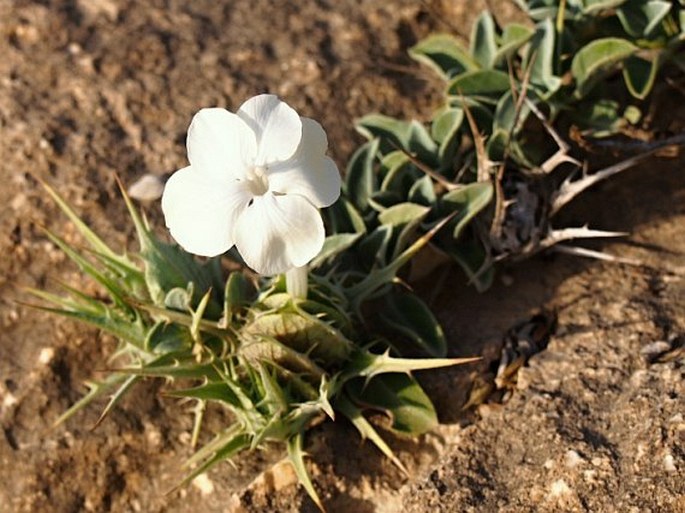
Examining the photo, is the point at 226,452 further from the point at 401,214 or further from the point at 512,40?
the point at 512,40

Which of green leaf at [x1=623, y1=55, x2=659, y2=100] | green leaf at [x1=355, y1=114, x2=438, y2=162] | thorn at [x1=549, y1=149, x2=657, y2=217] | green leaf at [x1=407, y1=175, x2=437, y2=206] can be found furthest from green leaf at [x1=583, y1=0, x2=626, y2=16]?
green leaf at [x1=407, y1=175, x2=437, y2=206]

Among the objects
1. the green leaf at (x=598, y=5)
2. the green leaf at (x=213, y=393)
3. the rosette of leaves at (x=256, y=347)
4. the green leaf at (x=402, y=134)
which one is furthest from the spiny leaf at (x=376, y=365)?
the green leaf at (x=598, y=5)

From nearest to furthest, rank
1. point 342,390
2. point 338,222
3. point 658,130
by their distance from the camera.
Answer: point 342,390, point 338,222, point 658,130

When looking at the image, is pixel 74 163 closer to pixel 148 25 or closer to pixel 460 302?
pixel 148 25

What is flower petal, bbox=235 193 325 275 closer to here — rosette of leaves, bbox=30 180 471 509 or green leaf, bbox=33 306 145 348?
rosette of leaves, bbox=30 180 471 509

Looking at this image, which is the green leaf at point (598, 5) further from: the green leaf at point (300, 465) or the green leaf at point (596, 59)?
the green leaf at point (300, 465)

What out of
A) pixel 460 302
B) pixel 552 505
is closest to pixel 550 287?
pixel 460 302
